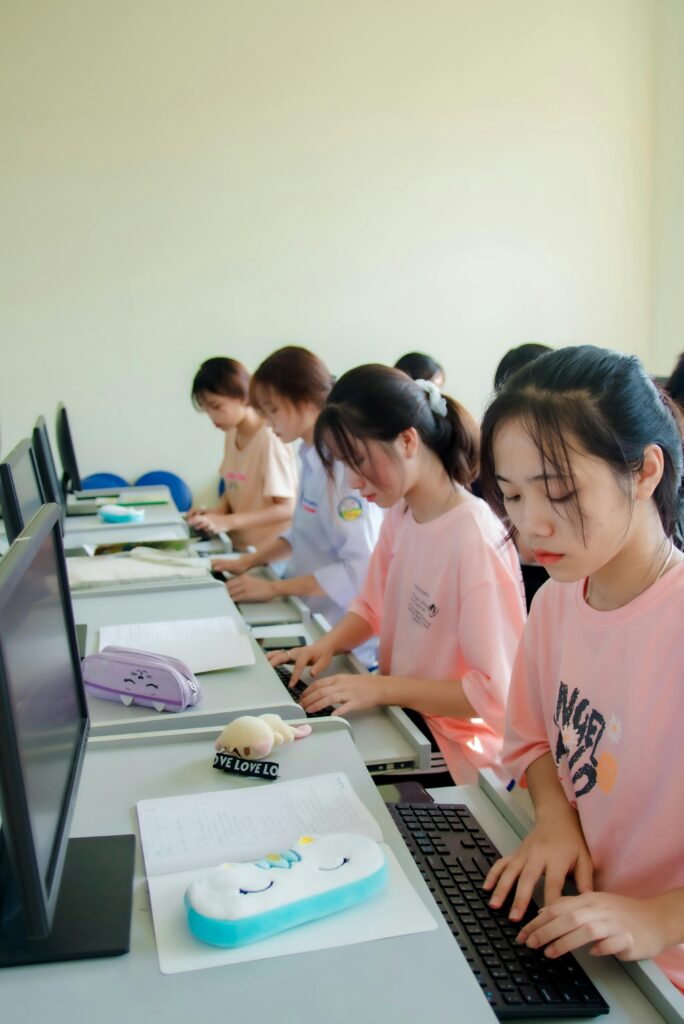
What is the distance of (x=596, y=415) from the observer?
999 mm

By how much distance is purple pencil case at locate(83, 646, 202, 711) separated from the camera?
1.37 meters

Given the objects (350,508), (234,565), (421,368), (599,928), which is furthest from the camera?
(421,368)

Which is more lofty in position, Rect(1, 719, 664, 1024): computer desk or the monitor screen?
the monitor screen

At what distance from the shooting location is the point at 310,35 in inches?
181

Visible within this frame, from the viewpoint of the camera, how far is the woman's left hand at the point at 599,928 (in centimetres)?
85

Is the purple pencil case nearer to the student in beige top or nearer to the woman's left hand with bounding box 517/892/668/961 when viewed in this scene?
the woman's left hand with bounding box 517/892/668/961

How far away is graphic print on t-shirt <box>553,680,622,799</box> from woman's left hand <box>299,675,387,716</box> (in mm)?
426

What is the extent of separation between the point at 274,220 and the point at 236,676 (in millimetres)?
3664

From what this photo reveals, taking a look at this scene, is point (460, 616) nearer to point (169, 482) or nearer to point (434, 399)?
point (434, 399)

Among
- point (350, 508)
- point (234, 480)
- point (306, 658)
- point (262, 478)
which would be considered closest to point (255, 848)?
point (306, 658)

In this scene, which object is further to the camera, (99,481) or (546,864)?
(99,481)

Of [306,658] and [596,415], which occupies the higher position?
[596,415]

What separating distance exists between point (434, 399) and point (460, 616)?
433mm

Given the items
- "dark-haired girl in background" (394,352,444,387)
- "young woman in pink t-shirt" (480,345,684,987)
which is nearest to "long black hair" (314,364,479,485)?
"young woman in pink t-shirt" (480,345,684,987)
